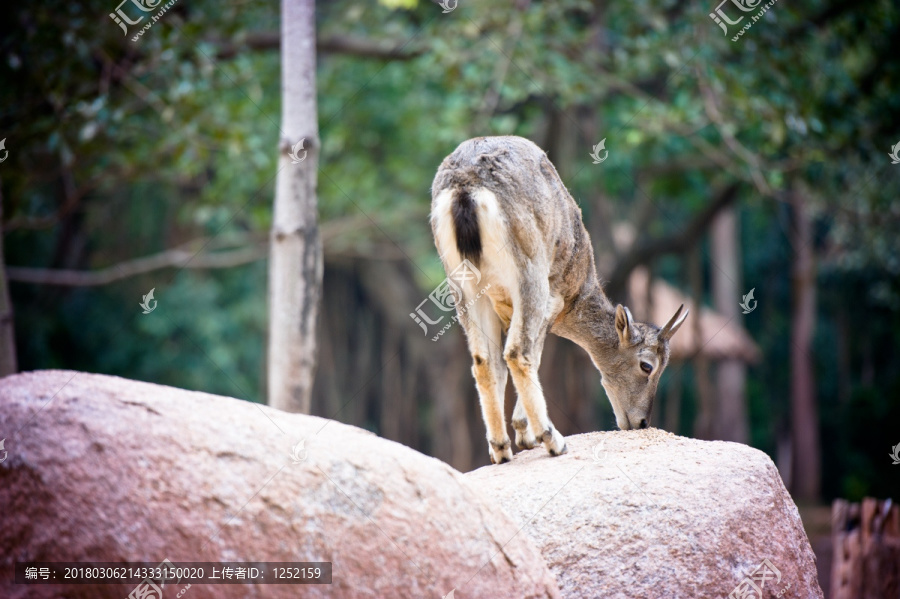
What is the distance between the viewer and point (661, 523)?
4.61 meters

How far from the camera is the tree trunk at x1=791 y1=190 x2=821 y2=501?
18391 millimetres

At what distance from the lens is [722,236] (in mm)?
18109

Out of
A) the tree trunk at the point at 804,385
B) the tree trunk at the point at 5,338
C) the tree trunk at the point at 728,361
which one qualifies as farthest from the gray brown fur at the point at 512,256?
the tree trunk at the point at 804,385

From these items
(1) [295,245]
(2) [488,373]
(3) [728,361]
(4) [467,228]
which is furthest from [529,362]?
(3) [728,361]

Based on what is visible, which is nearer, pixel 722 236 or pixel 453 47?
pixel 453 47

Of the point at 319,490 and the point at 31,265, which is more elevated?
the point at 31,265

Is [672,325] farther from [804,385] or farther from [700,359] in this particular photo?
[804,385]

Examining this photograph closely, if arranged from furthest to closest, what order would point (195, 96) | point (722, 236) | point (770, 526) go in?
point (722, 236), point (195, 96), point (770, 526)

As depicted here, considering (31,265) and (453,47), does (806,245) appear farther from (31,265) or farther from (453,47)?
(31,265)

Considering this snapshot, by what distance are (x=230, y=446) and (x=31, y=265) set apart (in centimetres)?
1439

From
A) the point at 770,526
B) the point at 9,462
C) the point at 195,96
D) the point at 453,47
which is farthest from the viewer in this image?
the point at 453,47

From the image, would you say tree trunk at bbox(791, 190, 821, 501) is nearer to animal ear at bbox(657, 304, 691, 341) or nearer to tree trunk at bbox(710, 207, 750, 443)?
tree trunk at bbox(710, 207, 750, 443)

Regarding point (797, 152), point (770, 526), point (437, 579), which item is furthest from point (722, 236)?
point (437, 579)

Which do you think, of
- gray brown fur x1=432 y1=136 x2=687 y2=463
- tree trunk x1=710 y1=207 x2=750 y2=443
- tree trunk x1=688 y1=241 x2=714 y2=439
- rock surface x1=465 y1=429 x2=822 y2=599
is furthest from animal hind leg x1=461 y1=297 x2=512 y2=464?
tree trunk x1=710 y1=207 x2=750 y2=443
